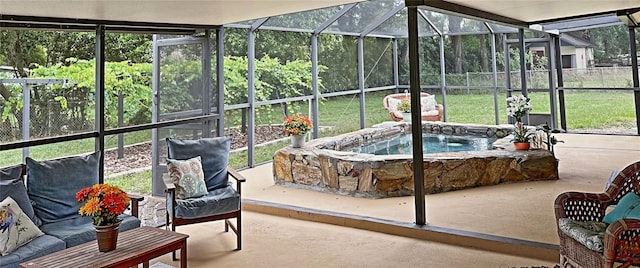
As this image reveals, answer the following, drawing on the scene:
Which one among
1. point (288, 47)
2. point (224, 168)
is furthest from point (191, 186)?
point (288, 47)

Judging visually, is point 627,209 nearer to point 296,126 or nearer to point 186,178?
point 186,178

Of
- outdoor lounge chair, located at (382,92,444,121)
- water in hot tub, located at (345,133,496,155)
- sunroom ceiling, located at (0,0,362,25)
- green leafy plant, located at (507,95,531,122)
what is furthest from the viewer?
outdoor lounge chair, located at (382,92,444,121)

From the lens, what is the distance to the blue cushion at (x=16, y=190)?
10.2 feet

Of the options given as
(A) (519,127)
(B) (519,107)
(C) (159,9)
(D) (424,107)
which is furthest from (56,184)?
(D) (424,107)

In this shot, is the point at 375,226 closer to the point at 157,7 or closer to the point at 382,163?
the point at 382,163

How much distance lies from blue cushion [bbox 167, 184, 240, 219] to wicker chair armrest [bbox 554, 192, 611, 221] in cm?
256

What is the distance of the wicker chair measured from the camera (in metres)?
2.37

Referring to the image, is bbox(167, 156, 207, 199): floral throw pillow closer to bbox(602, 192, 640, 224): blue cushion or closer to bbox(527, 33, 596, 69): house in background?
bbox(602, 192, 640, 224): blue cushion

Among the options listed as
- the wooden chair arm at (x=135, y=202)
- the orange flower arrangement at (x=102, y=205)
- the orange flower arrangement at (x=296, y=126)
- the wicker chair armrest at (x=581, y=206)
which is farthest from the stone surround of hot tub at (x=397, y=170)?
the orange flower arrangement at (x=102, y=205)

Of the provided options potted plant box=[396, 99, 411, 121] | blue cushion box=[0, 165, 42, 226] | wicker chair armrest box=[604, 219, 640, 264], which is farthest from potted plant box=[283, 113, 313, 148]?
wicker chair armrest box=[604, 219, 640, 264]

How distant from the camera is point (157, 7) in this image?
12.3 ft

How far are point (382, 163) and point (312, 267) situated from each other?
2.15m

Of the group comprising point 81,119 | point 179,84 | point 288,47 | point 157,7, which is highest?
point 288,47

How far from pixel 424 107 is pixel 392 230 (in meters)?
6.63
